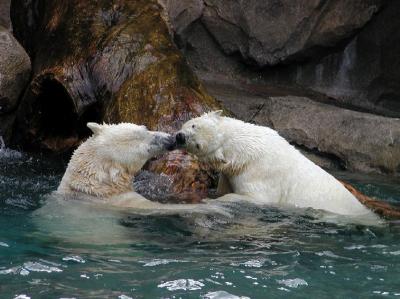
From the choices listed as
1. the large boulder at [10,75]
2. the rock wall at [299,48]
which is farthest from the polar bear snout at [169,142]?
the rock wall at [299,48]

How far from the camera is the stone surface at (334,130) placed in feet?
32.8

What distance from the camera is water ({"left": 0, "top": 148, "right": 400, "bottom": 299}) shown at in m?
4.53

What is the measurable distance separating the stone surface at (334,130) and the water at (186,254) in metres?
3.56

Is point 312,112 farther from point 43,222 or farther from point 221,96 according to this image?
point 43,222

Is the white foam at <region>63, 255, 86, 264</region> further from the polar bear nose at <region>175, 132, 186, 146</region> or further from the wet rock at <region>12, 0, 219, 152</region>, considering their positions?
the wet rock at <region>12, 0, 219, 152</region>

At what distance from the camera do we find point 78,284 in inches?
177

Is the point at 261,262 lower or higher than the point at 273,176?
lower

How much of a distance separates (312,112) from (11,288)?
282 inches

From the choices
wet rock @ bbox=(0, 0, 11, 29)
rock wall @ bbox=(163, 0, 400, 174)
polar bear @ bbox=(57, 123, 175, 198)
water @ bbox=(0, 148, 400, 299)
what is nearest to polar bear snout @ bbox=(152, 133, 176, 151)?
polar bear @ bbox=(57, 123, 175, 198)

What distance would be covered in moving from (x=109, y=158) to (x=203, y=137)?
3.09ft

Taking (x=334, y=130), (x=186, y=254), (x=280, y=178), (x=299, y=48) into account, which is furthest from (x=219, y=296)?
(x=299, y=48)

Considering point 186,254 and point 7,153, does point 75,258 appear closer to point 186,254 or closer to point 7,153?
point 186,254

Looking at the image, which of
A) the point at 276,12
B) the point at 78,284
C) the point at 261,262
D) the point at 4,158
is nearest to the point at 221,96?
the point at 276,12

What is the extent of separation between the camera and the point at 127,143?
675 centimetres
